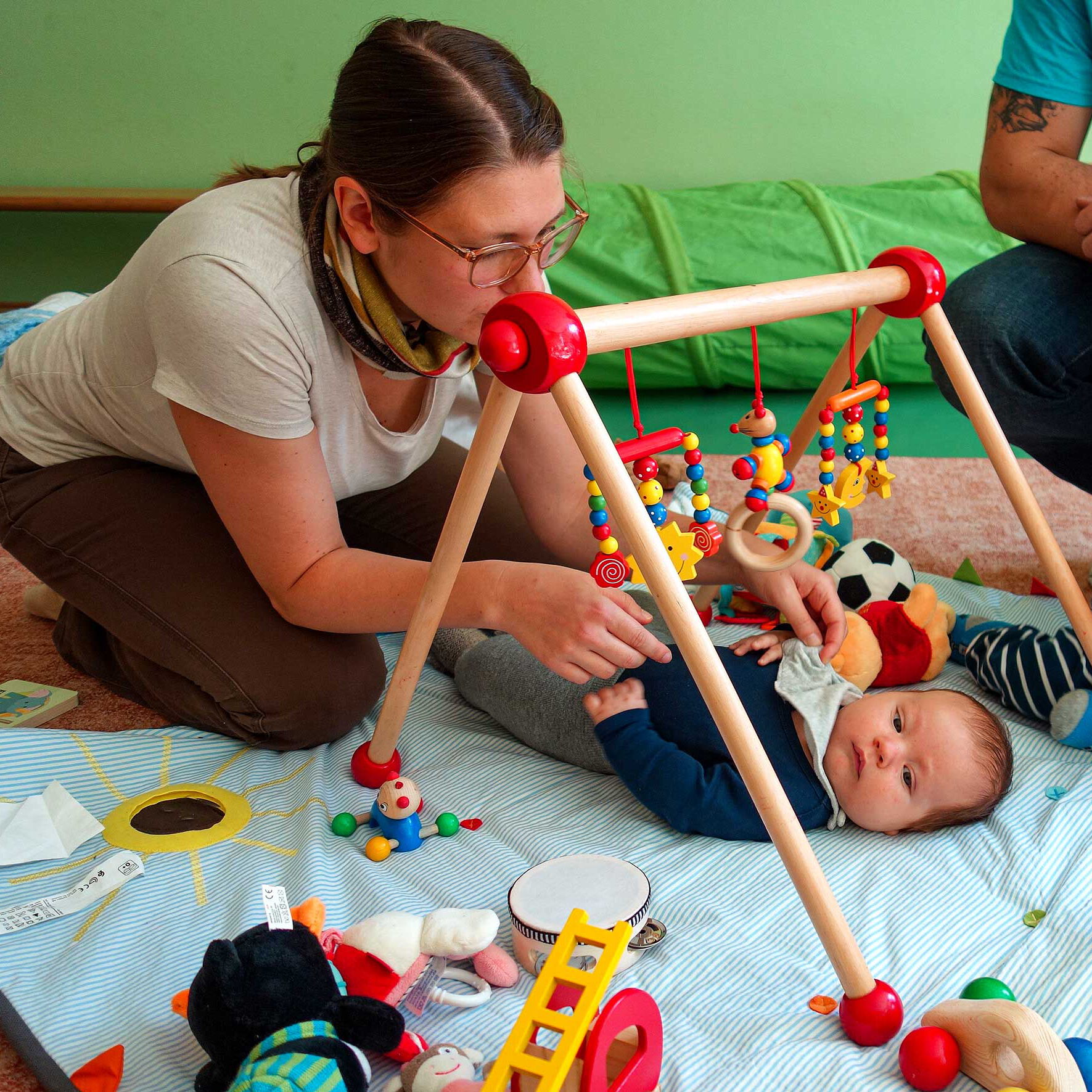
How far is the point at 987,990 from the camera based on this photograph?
0.75 meters

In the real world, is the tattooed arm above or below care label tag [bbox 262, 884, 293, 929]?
above

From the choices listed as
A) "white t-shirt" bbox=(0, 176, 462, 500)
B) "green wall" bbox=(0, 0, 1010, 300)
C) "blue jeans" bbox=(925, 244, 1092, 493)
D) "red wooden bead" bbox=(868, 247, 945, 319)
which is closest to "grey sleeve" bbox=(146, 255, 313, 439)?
"white t-shirt" bbox=(0, 176, 462, 500)

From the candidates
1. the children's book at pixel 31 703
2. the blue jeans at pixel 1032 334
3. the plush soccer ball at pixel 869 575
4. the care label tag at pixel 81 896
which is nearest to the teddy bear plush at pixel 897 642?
the plush soccer ball at pixel 869 575

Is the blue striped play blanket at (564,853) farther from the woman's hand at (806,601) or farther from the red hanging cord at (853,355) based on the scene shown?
the red hanging cord at (853,355)

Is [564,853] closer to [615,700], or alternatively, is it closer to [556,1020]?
[615,700]

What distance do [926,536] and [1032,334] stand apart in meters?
0.58

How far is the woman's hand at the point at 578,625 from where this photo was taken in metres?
0.85

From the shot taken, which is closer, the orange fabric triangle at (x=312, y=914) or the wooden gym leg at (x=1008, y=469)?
the orange fabric triangle at (x=312, y=914)

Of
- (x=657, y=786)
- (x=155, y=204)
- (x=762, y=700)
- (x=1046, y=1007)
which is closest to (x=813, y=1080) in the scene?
(x=1046, y=1007)

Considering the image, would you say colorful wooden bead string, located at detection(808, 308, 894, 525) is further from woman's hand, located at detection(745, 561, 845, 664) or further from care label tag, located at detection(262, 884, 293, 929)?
care label tag, located at detection(262, 884, 293, 929)

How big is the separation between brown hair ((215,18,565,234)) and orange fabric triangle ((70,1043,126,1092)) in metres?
0.68

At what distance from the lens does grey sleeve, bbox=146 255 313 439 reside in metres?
0.93

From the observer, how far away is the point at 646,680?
1.10m

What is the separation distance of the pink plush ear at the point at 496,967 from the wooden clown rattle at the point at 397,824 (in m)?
0.20
